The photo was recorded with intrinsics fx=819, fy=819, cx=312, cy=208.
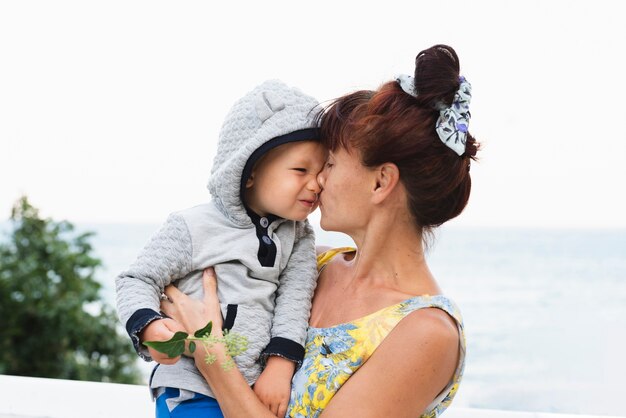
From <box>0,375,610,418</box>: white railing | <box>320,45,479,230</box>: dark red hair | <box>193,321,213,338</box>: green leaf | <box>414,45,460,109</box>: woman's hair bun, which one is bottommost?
<box>0,375,610,418</box>: white railing

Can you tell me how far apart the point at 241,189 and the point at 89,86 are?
60.7ft

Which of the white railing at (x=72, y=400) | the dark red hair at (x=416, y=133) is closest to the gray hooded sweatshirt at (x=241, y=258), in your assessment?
the dark red hair at (x=416, y=133)

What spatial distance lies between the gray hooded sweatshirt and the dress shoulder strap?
17 cm

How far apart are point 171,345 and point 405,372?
45cm

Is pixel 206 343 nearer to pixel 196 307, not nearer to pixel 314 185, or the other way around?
pixel 196 307

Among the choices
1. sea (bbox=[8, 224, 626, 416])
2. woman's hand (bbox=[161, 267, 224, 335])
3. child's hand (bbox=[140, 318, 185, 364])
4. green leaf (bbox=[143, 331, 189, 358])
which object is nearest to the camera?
green leaf (bbox=[143, 331, 189, 358])

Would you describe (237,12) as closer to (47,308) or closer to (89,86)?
(89,86)

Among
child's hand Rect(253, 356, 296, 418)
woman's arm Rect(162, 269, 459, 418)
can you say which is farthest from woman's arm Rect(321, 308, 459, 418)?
child's hand Rect(253, 356, 296, 418)

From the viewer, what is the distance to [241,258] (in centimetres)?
172

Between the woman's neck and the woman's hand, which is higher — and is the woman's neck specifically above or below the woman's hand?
above

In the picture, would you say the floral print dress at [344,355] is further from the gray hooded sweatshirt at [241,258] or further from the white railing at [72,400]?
the white railing at [72,400]

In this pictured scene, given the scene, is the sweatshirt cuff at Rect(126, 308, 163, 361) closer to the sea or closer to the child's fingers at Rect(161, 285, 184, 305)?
the child's fingers at Rect(161, 285, 184, 305)

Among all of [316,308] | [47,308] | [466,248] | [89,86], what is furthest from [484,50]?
[316,308]

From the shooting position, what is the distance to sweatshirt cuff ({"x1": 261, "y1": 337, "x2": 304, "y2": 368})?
1671mm
